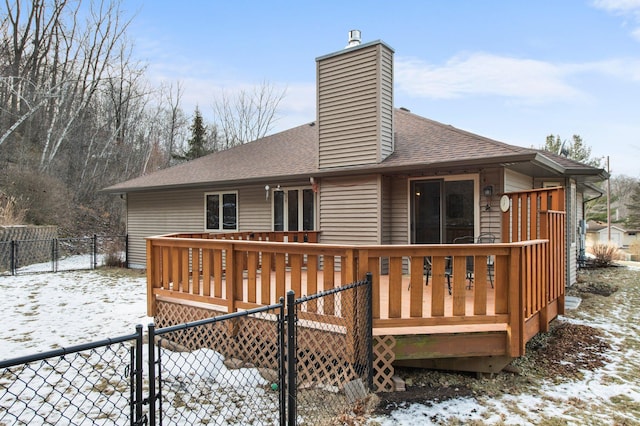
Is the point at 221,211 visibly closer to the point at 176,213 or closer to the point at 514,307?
the point at 176,213

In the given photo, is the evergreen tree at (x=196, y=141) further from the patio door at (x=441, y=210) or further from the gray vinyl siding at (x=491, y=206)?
the gray vinyl siding at (x=491, y=206)

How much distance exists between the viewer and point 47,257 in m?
13.3

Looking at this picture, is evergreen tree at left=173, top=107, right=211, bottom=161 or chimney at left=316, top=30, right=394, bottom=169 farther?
evergreen tree at left=173, top=107, right=211, bottom=161

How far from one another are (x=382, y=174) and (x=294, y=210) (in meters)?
2.60

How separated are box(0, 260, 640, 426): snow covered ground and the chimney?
4.32 m

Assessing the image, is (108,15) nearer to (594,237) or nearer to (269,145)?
(269,145)

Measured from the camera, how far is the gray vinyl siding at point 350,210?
743 cm

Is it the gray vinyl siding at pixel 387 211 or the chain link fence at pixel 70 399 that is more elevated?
the gray vinyl siding at pixel 387 211

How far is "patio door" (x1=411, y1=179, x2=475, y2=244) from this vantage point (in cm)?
701

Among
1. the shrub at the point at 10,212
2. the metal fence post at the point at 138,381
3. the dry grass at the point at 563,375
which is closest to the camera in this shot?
the metal fence post at the point at 138,381

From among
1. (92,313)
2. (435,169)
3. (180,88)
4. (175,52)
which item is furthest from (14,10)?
(435,169)

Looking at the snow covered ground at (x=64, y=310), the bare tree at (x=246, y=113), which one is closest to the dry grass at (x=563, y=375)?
the snow covered ground at (x=64, y=310)

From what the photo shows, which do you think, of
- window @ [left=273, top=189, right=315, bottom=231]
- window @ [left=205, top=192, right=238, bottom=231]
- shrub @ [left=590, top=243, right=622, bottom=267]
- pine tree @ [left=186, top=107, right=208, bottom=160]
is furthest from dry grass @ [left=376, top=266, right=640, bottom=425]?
pine tree @ [left=186, top=107, right=208, bottom=160]

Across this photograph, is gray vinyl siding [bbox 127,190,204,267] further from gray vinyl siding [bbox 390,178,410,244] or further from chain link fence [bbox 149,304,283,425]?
chain link fence [bbox 149,304,283,425]
